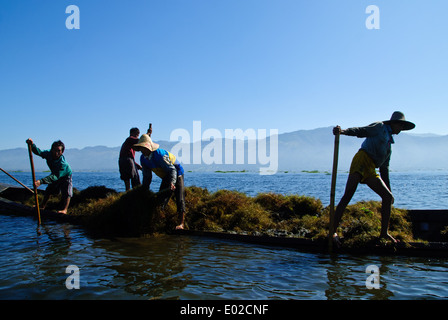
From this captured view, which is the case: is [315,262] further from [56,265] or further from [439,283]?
[56,265]

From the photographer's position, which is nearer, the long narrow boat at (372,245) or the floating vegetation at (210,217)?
the long narrow boat at (372,245)

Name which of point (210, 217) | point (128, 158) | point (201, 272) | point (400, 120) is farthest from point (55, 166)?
point (400, 120)

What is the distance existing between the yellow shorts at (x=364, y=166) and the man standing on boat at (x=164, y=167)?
4.40m

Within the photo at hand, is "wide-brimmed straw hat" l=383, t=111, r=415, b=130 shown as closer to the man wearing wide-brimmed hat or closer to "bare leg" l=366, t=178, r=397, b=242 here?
the man wearing wide-brimmed hat

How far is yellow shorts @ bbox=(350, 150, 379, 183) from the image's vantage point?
659 centimetres

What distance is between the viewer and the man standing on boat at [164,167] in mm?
8422

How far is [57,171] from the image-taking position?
1080 centimetres

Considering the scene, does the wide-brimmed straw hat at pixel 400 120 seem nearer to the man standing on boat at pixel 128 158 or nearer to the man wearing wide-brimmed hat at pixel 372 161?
the man wearing wide-brimmed hat at pixel 372 161

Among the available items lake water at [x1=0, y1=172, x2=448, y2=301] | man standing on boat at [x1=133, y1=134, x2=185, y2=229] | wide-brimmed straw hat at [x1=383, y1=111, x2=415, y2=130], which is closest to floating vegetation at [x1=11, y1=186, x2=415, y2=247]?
man standing on boat at [x1=133, y1=134, x2=185, y2=229]

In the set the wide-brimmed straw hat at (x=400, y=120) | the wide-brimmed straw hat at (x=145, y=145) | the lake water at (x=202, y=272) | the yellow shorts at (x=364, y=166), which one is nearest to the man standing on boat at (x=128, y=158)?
the wide-brimmed straw hat at (x=145, y=145)

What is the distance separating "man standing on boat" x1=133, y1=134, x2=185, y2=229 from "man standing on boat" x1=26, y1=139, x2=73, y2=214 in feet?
12.0

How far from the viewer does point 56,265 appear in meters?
6.34
